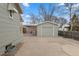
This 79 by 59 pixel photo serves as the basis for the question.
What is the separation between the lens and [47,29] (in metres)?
23.1

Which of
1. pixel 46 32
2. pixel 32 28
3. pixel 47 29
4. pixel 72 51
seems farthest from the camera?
pixel 32 28

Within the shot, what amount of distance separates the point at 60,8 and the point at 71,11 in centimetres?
170

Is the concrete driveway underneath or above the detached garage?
underneath

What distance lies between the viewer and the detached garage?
2289cm

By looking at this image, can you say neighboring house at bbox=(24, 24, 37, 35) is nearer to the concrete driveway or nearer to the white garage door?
the white garage door

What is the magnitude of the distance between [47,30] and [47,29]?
14 cm

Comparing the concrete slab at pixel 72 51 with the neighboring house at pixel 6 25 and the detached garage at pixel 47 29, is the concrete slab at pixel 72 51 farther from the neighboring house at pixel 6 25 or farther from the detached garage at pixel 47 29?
the detached garage at pixel 47 29

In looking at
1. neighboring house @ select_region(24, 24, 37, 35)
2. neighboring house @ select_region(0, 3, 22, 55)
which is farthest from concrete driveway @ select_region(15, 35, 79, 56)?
neighboring house @ select_region(24, 24, 37, 35)

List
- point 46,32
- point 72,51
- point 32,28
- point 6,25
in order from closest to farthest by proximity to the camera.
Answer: point 6,25, point 72,51, point 46,32, point 32,28

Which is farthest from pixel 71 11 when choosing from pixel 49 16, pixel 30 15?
pixel 30 15

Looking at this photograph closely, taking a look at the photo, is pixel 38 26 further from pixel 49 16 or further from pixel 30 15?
pixel 30 15

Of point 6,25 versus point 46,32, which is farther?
point 46,32

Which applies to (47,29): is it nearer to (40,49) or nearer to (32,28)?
(32,28)

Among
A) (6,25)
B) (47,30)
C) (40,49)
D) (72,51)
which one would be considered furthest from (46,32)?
(6,25)
